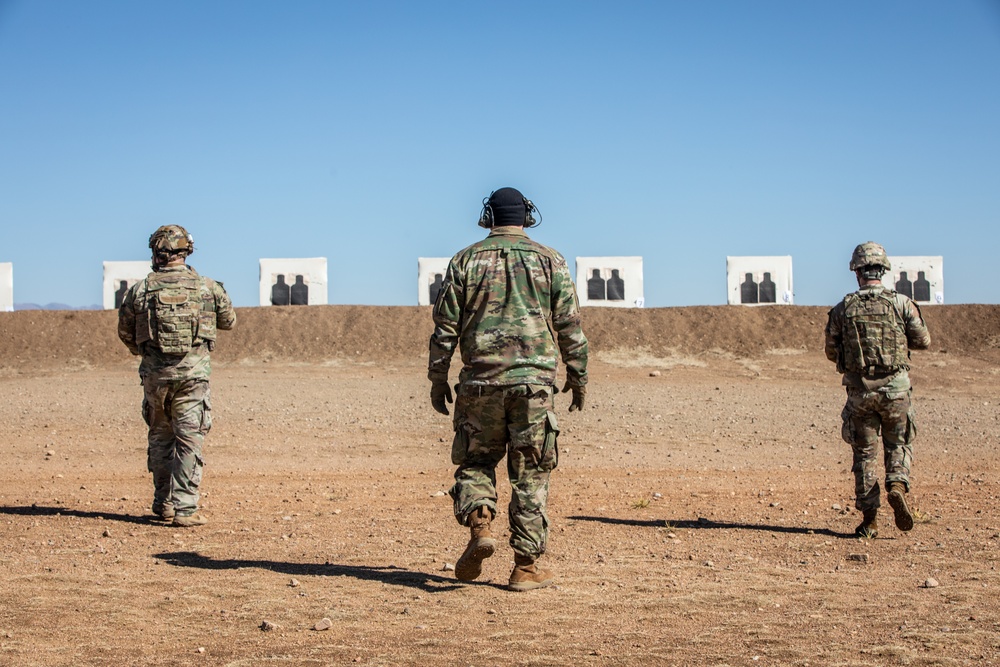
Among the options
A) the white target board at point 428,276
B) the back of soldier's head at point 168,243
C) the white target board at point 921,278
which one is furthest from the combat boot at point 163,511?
the white target board at point 921,278

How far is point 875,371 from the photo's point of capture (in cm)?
874

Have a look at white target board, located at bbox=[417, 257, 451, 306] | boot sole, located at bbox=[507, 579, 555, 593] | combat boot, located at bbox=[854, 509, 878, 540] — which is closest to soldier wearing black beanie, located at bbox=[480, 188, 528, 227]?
boot sole, located at bbox=[507, 579, 555, 593]

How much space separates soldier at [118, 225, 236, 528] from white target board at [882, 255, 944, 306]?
33.3 meters

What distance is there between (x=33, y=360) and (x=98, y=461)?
658 inches

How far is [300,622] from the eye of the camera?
6035 mm

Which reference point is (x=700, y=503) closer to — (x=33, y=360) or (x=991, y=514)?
(x=991, y=514)

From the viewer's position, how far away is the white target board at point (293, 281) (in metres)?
38.4

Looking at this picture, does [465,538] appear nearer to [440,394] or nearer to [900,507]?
[440,394]

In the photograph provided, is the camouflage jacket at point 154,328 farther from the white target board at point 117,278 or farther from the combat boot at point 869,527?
the white target board at point 117,278

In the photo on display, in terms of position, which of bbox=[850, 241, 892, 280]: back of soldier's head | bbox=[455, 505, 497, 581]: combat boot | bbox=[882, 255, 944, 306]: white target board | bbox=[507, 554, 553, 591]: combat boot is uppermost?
bbox=[882, 255, 944, 306]: white target board

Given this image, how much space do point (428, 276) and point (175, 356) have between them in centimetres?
2945

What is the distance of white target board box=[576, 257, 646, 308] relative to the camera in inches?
1517

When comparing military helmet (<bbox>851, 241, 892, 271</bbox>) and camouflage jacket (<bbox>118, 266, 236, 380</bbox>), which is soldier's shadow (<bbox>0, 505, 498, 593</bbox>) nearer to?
camouflage jacket (<bbox>118, 266, 236, 380</bbox>)

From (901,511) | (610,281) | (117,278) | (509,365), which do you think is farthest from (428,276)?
(509,365)
